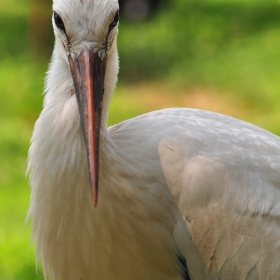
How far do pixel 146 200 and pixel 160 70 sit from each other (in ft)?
24.6

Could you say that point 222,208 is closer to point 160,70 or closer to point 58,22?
point 58,22

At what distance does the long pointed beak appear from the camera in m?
2.70

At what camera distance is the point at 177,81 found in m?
9.84

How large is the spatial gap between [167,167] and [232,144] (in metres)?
0.35

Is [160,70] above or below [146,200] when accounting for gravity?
below

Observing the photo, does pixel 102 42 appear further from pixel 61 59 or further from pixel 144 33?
pixel 144 33

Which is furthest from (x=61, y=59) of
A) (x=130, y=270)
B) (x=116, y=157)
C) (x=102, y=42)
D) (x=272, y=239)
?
(x=272, y=239)

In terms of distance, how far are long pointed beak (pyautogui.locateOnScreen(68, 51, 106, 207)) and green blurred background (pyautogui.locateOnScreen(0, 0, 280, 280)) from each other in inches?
116

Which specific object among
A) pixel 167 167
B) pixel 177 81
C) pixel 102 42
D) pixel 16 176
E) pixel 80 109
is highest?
pixel 102 42

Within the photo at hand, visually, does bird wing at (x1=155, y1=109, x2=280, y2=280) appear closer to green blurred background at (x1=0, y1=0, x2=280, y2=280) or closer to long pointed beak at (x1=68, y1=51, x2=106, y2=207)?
long pointed beak at (x1=68, y1=51, x2=106, y2=207)

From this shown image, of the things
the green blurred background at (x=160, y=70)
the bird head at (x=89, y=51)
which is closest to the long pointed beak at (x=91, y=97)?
the bird head at (x=89, y=51)

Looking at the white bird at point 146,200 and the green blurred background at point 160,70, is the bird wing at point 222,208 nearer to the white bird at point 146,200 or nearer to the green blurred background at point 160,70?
the white bird at point 146,200

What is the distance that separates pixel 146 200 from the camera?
3.09 metres

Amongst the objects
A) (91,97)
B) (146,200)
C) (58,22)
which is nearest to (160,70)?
(146,200)
